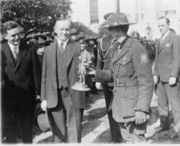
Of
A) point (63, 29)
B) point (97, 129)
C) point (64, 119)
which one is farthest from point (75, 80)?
point (97, 129)

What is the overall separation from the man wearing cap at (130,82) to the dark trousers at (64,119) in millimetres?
762

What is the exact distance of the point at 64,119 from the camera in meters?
3.92

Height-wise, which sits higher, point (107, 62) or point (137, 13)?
point (107, 62)

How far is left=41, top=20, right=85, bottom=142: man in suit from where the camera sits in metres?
3.80

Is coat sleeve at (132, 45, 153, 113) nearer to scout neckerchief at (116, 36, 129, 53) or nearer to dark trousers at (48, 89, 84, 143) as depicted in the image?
scout neckerchief at (116, 36, 129, 53)

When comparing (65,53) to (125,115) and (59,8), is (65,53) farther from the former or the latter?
(59,8)

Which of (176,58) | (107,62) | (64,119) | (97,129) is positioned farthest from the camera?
(97,129)

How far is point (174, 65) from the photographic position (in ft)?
16.2

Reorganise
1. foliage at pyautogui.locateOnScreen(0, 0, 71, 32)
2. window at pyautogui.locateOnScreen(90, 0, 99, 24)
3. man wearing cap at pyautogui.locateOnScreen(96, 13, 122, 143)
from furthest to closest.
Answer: window at pyautogui.locateOnScreen(90, 0, 99, 24)
foliage at pyautogui.locateOnScreen(0, 0, 71, 32)
man wearing cap at pyautogui.locateOnScreen(96, 13, 122, 143)

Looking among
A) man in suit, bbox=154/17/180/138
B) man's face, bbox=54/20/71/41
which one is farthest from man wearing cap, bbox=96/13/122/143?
man in suit, bbox=154/17/180/138

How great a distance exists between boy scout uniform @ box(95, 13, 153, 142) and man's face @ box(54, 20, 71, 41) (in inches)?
28.2

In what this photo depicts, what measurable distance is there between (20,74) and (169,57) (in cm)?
244

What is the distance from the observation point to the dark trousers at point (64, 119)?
388cm

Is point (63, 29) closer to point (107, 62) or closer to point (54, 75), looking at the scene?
point (54, 75)
